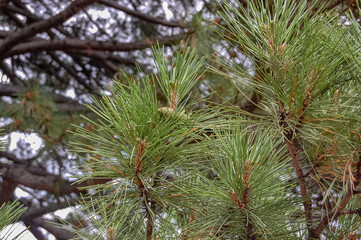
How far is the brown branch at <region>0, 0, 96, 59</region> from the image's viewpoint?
1911 mm

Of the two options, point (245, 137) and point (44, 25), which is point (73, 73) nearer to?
point (44, 25)

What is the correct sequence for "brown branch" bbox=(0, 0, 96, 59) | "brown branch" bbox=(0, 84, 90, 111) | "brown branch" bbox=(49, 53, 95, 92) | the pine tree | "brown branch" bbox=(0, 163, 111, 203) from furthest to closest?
"brown branch" bbox=(49, 53, 95, 92) → "brown branch" bbox=(0, 84, 90, 111) → "brown branch" bbox=(0, 163, 111, 203) → "brown branch" bbox=(0, 0, 96, 59) → the pine tree

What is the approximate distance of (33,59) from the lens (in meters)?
3.42

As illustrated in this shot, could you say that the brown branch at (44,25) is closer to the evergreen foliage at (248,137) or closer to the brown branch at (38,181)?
the brown branch at (38,181)

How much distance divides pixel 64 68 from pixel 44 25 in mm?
1280

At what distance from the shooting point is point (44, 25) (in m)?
2.14

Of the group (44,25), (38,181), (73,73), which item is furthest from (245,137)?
(73,73)

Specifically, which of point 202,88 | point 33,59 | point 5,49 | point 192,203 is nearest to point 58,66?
point 33,59

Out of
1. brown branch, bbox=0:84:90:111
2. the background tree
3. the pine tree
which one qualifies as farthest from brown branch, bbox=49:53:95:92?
the pine tree

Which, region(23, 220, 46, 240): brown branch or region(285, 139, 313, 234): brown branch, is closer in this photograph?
region(285, 139, 313, 234): brown branch

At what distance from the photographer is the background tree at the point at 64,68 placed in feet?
6.40

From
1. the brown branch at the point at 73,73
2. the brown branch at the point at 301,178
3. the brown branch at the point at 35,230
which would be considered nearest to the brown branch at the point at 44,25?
the brown branch at the point at 73,73

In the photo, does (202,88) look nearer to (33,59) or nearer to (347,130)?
(347,130)

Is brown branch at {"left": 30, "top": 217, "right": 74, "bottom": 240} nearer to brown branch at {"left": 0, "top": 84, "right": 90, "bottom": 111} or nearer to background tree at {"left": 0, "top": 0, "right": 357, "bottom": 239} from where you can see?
background tree at {"left": 0, "top": 0, "right": 357, "bottom": 239}
